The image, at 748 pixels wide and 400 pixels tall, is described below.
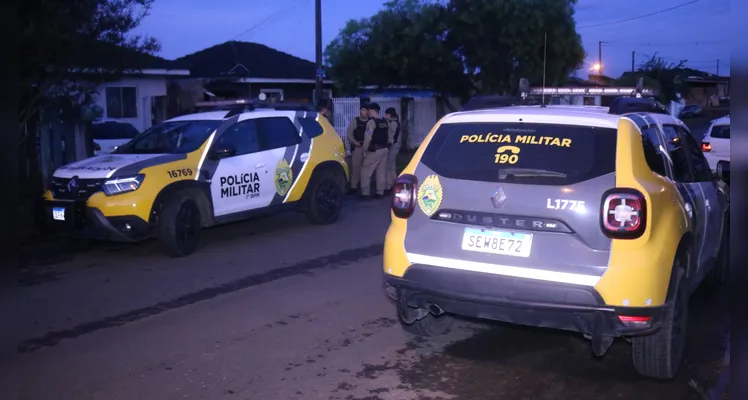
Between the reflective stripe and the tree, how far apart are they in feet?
71.9

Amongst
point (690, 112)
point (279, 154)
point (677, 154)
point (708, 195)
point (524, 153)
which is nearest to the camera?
point (524, 153)

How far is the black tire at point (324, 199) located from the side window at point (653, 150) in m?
6.34

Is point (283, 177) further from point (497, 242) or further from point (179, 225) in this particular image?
point (497, 242)

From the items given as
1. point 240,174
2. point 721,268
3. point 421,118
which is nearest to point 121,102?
point 421,118

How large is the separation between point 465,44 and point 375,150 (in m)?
14.1

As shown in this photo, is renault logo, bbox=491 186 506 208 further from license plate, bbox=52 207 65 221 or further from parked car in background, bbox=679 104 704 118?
parked car in background, bbox=679 104 704 118

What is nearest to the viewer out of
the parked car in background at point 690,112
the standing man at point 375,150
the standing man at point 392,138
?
the standing man at point 375,150

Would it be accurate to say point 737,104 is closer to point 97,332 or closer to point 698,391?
point 698,391

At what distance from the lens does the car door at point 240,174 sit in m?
9.82

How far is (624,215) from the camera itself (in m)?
4.77

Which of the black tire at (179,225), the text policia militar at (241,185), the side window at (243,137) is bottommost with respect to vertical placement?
the black tire at (179,225)

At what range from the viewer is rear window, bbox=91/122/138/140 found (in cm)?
1700

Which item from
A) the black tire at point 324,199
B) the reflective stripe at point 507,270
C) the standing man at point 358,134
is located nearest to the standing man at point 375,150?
the standing man at point 358,134

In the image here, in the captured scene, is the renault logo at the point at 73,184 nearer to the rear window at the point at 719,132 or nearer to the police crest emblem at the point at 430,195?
the police crest emblem at the point at 430,195
